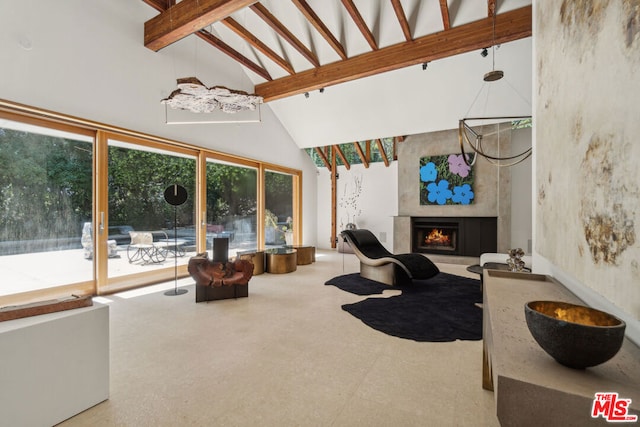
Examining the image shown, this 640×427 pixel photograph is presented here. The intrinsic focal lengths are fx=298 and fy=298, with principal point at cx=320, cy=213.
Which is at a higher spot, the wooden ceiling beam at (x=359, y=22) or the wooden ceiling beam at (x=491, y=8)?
the wooden ceiling beam at (x=359, y=22)

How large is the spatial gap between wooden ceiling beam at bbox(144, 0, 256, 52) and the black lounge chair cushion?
373cm

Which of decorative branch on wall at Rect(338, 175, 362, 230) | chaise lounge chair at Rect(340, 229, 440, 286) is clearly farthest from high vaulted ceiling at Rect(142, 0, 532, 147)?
chaise lounge chair at Rect(340, 229, 440, 286)

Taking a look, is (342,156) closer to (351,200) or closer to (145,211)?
(351,200)

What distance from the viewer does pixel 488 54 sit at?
5.07 metres

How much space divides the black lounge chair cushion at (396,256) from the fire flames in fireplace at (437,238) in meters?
2.52

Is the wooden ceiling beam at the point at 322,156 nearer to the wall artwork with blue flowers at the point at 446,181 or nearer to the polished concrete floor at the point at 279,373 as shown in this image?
the wall artwork with blue flowers at the point at 446,181

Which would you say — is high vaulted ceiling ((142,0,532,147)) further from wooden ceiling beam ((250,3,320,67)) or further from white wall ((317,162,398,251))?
white wall ((317,162,398,251))

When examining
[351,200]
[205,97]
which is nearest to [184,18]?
[205,97]

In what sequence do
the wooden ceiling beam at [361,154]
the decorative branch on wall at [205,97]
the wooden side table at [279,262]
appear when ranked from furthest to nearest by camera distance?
the wooden ceiling beam at [361,154] < the wooden side table at [279,262] < the decorative branch on wall at [205,97]

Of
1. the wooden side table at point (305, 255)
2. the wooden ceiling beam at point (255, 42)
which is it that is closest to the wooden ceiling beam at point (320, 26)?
the wooden ceiling beam at point (255, 42)

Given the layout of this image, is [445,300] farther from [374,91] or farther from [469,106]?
[374,91]

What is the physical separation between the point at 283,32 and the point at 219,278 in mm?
4115

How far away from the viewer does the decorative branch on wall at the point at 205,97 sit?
3.38 metres

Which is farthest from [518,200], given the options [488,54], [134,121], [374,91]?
[134,121]
